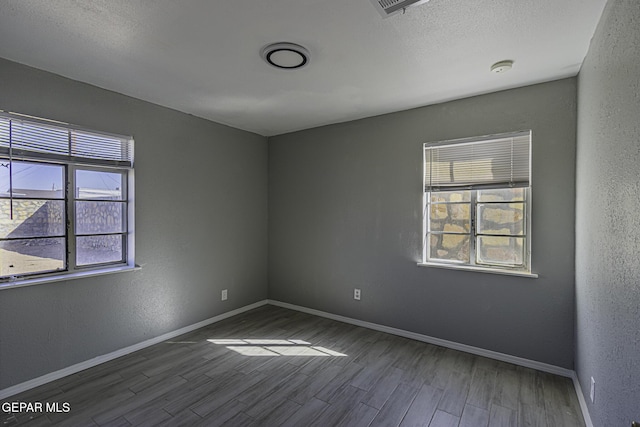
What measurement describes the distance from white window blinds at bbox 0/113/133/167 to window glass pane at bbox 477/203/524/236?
11.5ft

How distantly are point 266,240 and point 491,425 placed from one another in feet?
11.0

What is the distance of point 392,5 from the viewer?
1.62m

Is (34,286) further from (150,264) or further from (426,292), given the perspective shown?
(426,292)

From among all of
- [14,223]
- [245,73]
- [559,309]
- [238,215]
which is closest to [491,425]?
[559,309]

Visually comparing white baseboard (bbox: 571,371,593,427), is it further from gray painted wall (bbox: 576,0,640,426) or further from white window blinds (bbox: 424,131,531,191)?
white window blinds (bbox: 424,131,531,191)

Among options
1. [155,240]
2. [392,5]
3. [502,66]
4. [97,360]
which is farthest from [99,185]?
[502,66]

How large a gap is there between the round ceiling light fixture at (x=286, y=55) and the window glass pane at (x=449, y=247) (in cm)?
216

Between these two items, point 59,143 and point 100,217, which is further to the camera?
point 100,217

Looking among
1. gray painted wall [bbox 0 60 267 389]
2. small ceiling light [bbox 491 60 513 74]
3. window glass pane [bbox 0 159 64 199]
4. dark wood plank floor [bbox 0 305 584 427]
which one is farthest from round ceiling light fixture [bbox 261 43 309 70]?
dark wood plank floor [bbox 0 305 584 427]

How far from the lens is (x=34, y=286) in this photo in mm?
2426

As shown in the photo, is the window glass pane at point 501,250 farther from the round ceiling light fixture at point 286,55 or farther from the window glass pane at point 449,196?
the round ceiling light fixture at point 286,55

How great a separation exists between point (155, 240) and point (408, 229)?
269 cm

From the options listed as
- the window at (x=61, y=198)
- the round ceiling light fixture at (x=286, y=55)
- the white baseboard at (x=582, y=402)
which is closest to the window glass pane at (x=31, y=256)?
the window at (x=61, y=198)

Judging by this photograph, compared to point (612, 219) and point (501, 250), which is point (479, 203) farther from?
point (612, 219)
